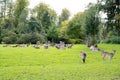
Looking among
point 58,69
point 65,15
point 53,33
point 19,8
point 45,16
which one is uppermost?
point 19,8

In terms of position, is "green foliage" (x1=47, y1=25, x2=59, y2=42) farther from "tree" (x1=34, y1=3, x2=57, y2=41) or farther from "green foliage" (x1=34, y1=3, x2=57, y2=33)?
"green foliage" (x1=34, y1=3, x2=57, y2=33)

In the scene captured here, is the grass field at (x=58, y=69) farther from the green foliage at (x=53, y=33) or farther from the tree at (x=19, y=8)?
the tree at (x=19, y=8)

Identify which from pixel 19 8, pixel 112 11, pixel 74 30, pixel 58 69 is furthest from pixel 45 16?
pixel 112 11

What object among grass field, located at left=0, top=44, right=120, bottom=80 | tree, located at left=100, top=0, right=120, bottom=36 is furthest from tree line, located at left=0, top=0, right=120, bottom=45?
tree, located at left=100, top=0, right=120, bottom=36

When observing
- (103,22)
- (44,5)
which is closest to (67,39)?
(44,5)

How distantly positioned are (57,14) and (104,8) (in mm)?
109286

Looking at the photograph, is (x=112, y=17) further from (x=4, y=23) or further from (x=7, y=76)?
(x=4, y=23)

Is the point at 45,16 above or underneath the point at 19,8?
underneath

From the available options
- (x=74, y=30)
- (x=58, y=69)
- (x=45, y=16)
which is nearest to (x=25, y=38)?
(x=74, y=30)

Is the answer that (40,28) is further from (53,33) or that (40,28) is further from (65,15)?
(65,15)

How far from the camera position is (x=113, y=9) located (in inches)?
739

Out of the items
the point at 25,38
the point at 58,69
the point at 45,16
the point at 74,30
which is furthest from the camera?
the point at 45,16

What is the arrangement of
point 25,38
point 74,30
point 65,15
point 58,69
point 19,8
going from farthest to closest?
point 65,15
point 19,8
point 74,30
point 25,38
point 58,69

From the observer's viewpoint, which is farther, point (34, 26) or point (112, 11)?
point (34, 26)
